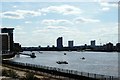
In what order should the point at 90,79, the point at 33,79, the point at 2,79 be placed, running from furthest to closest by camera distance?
the point at 90,79
the point at 33,79
the point at 2,79

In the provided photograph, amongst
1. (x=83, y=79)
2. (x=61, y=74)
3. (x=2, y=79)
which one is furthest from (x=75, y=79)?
(x=2, y=79)

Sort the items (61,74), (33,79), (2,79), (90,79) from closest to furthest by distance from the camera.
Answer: (2,79) → (33,79) → (90,79) → (61,74)

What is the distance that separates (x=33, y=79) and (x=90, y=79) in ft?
35.5

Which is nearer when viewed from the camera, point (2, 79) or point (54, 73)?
point (2, 79)

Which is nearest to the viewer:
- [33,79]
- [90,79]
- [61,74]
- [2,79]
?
[2,79]

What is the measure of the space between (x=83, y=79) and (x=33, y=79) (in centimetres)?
1080

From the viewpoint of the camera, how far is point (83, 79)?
50.5m

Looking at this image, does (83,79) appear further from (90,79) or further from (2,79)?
(2,79)

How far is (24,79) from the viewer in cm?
4303

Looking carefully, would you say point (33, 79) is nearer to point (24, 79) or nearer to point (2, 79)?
point (24, 79)

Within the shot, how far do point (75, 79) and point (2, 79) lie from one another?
19.4m

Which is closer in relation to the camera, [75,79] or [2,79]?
[2,79]

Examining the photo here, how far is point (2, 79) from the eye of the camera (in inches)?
1337

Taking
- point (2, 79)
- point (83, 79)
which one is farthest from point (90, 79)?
point (2, 79)
